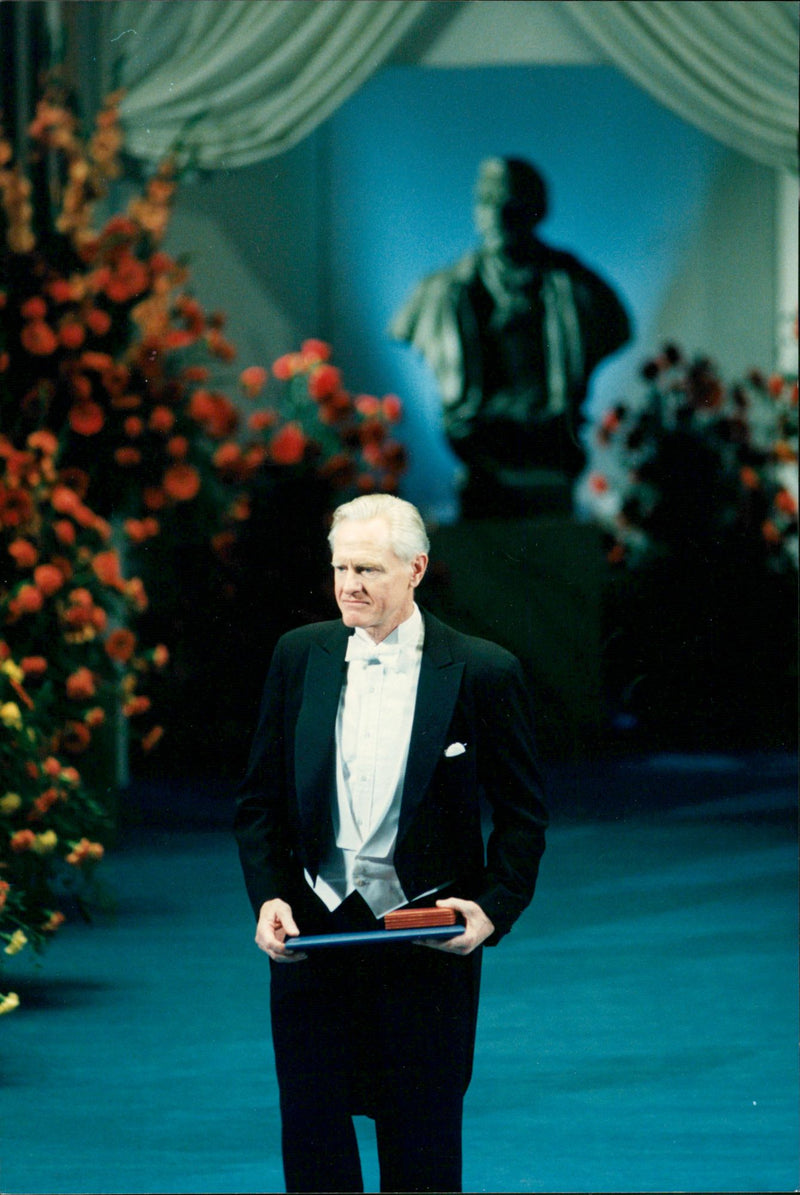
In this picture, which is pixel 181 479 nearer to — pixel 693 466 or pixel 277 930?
pixel 693 466

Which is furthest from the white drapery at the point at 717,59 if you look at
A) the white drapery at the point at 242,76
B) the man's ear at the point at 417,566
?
the man's ear at the point at 417,566

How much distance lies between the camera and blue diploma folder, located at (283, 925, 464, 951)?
2211 millimetres

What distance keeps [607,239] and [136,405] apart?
1667mm

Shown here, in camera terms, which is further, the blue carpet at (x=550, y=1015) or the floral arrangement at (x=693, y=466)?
the floral arrangement at (x=693, y=466)

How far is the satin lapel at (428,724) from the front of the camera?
2287 millimetres

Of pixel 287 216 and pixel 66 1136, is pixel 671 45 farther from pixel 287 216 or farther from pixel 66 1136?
pixel 66 1136

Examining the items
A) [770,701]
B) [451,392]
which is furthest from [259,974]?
[451,392]

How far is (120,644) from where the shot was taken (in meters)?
3.71

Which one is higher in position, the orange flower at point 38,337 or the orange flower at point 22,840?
the orange flower at point 38,337

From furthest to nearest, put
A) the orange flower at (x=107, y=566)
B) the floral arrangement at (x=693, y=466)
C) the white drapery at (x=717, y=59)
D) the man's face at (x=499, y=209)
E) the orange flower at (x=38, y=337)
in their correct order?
the man's face at (x=499, y=209), the white drapery at (x=717, y=59), the floral arrangement at (x=693, y=466), the orange flower at (x=38, y=337), the orange flower at (x=107, y=566)

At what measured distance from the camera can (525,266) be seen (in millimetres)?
4801

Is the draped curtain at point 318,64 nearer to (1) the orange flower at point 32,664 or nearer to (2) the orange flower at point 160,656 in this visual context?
(2) the orange flower at point 160,656

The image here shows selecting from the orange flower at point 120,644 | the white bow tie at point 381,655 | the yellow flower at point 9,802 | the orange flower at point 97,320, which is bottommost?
the yellow flower at point 9,802

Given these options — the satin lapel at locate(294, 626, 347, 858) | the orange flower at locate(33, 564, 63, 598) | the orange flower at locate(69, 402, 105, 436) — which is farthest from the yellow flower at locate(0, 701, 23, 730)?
the satin lapel at locate(294, 626, 347, 858)
